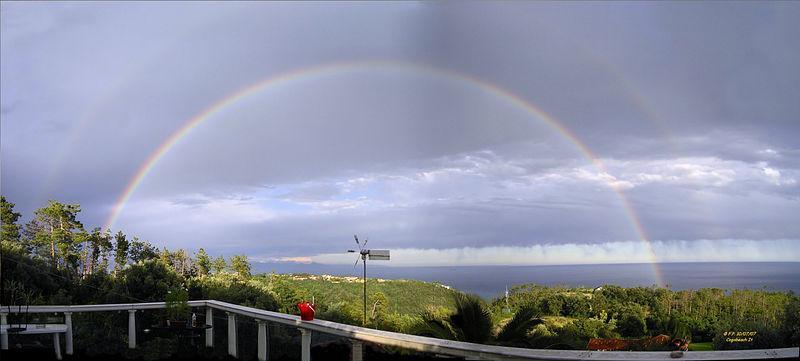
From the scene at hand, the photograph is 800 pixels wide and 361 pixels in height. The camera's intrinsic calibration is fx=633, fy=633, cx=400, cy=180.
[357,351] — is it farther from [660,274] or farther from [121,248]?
[660,274]

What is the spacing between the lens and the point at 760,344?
1249cm

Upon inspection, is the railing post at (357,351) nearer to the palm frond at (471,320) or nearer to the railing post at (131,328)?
the palm frond at (471,320)

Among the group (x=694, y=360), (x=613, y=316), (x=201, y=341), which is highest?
(x=694, y=360)

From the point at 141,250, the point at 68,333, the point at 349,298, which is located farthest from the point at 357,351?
the point at 141,250

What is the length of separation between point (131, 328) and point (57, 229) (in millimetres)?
10696

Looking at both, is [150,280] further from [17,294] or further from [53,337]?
[53,337]

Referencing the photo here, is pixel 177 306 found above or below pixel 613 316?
above

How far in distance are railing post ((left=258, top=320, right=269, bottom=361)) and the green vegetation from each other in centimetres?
43

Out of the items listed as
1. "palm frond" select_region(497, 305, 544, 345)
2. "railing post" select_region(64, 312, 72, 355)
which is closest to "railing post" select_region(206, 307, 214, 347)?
"railing post" select_region(64, 312, 72, 355)

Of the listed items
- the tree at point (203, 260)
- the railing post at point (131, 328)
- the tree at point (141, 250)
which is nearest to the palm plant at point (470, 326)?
the railing post at point (131, 328)

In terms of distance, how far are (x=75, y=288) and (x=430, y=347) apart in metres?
8.52

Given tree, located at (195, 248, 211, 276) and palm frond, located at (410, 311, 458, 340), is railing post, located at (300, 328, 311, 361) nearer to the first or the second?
palm frond, located at (410, 311, 458, 340)

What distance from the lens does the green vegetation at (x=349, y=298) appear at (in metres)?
5.55

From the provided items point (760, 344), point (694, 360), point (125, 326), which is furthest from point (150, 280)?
point (760, 344)
